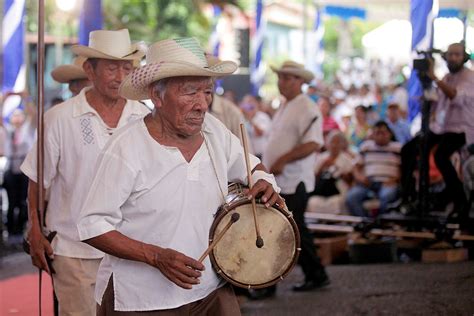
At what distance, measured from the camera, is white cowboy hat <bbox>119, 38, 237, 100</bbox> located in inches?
157

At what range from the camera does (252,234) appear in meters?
4.11

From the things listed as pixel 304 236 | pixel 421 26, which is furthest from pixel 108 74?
pixel 421 26

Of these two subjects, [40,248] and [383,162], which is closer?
[40,248]

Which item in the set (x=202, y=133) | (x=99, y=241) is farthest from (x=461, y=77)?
(x=99, y=241)

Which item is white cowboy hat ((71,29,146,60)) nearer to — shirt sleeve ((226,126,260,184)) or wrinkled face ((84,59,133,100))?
wrinkled face ((84,59,133,100))

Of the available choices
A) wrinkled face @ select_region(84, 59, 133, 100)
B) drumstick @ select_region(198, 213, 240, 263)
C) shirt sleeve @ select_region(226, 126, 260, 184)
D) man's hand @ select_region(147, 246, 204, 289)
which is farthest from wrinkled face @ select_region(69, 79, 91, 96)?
man's hand @ select_region(147, 246, 204, 289)

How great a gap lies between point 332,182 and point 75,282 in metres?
7.43

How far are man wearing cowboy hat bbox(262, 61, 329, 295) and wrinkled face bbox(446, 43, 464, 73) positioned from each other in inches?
47.1

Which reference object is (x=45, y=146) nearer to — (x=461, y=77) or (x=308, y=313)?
(x=308, y=313)

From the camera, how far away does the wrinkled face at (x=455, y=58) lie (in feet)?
27.0

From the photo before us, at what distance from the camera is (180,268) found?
3764 mm

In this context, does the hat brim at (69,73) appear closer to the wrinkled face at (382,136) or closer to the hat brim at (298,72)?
the hat brim at (298,72)

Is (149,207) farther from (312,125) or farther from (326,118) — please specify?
(326,118)

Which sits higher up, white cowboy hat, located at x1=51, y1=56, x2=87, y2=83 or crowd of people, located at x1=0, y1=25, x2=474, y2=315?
white cowboy hat, located at x1=51, y1=56, x2=87, y2=83
